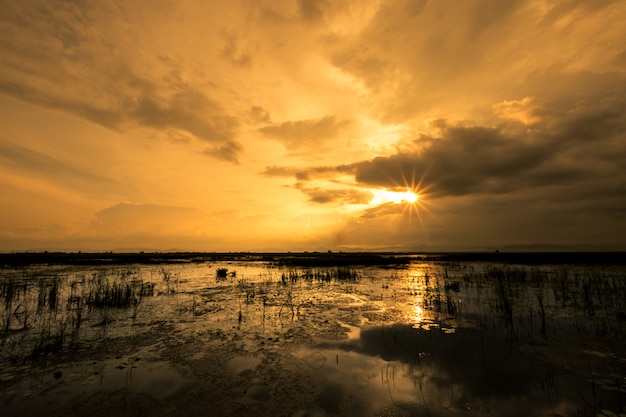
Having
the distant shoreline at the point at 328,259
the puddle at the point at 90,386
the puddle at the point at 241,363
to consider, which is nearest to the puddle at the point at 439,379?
the puddle at the point at 241,363

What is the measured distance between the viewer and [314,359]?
862 centimetres

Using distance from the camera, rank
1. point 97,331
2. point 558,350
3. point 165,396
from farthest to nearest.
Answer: point 97,331
point 558,350
point 165,396

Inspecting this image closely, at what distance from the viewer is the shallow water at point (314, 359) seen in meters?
6.13

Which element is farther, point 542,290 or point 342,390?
point 542,290

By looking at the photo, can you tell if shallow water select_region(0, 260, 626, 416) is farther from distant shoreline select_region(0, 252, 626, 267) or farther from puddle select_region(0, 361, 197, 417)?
distant shoreline select_region(0, 252, 626, 267)

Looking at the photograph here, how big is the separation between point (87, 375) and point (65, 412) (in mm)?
2004

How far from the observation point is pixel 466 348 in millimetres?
9266

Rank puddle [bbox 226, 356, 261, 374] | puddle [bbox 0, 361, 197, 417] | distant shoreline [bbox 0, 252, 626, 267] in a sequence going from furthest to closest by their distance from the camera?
distant shoreline [bbox 0, 252, 626, 267], puddle [bbox 226, 356, 261, 374], puddle [bbox 0, 361, 197, 417]

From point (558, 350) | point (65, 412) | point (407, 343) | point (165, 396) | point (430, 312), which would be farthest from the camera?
point (430, 312)

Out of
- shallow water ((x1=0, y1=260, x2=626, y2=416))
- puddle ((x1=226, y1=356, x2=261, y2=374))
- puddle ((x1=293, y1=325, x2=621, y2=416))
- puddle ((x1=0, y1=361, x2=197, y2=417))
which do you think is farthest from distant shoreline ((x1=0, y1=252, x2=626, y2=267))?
puddle ((x1=0, y1=361, x2=197, y2=417))

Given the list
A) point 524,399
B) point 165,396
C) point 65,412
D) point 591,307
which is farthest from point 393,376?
point 591,307

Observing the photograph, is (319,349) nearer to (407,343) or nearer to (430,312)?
(407,343)

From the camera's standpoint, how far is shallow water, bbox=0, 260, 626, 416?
6.13m

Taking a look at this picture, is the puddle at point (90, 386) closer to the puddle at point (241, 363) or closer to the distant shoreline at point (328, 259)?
the puddle at point (241, 363)
